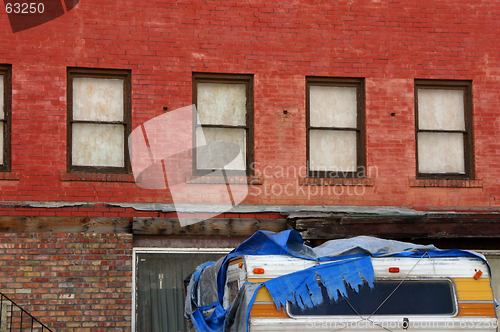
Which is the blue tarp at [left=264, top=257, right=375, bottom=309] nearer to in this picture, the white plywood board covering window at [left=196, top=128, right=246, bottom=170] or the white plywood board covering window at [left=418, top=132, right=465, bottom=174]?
the white plywood board covering window at [left=196, top=128, right=246, bottom=170]

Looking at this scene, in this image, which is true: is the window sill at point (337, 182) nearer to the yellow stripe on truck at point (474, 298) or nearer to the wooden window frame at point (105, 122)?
the wooden window frame at point (105, 122)

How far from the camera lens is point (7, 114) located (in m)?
10.5

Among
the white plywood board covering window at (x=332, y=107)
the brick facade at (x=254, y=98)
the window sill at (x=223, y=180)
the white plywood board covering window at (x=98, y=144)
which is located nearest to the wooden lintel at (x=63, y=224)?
the brick facade at (x=254, y=98)

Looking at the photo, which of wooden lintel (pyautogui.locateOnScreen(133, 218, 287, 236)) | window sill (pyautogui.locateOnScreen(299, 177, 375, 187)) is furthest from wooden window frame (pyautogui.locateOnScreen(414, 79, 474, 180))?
wooden lintel (pyautogui.locateOnScreen(133, 218, 287, 236))

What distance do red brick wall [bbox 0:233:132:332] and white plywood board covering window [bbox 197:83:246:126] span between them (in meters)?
2.66

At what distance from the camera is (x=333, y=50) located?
37.6 ft

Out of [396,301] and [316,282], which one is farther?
[396,301]

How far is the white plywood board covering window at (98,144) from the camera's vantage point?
10742 millimetres

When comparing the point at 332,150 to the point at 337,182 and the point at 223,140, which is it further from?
the point at 223,140

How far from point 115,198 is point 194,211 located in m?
1.35

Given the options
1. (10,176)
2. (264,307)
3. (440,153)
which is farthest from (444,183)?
(10,176)

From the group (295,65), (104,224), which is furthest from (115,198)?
(295,65)

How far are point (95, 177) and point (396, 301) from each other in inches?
232

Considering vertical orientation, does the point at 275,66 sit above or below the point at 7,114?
above
